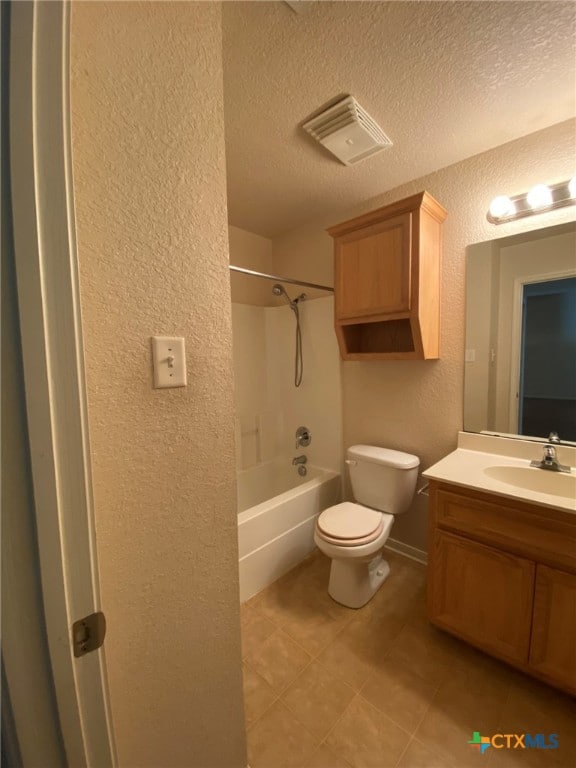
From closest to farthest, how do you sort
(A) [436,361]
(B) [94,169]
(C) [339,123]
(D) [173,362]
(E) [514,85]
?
(B) [94,169] → (D) [173,362] → (E) [514,85] → (C) [339,123] → (A) [436,361]

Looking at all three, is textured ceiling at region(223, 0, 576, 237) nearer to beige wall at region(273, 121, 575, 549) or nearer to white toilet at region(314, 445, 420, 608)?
beige wall at region(273, 121, 575, 549)

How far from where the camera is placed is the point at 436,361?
1798 millimetres

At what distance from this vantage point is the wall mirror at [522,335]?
1.41m

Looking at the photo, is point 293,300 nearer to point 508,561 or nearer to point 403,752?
point 508,561

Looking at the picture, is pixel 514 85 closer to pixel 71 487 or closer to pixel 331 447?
pixel 71 487

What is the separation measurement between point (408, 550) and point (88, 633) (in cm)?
202

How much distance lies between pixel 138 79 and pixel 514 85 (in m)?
1.42

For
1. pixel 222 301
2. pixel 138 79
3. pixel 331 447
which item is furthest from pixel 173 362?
pixel 331 447

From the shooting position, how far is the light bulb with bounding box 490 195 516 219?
1.50 m

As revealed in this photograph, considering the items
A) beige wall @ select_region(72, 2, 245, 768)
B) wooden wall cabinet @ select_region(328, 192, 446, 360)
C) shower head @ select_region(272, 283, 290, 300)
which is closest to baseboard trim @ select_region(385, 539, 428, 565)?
wooden wall cabinet @ select_region(328, 192, 446, 360)

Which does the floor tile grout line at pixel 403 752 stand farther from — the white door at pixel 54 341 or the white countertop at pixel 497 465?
the white door at pixel 54 341

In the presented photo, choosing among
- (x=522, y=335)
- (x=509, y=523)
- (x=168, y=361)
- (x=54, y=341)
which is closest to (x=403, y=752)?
(x=509, y=523)

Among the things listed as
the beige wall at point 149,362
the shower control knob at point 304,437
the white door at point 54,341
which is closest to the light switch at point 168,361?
the beige wall at point 149,362

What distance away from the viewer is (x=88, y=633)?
51cm
